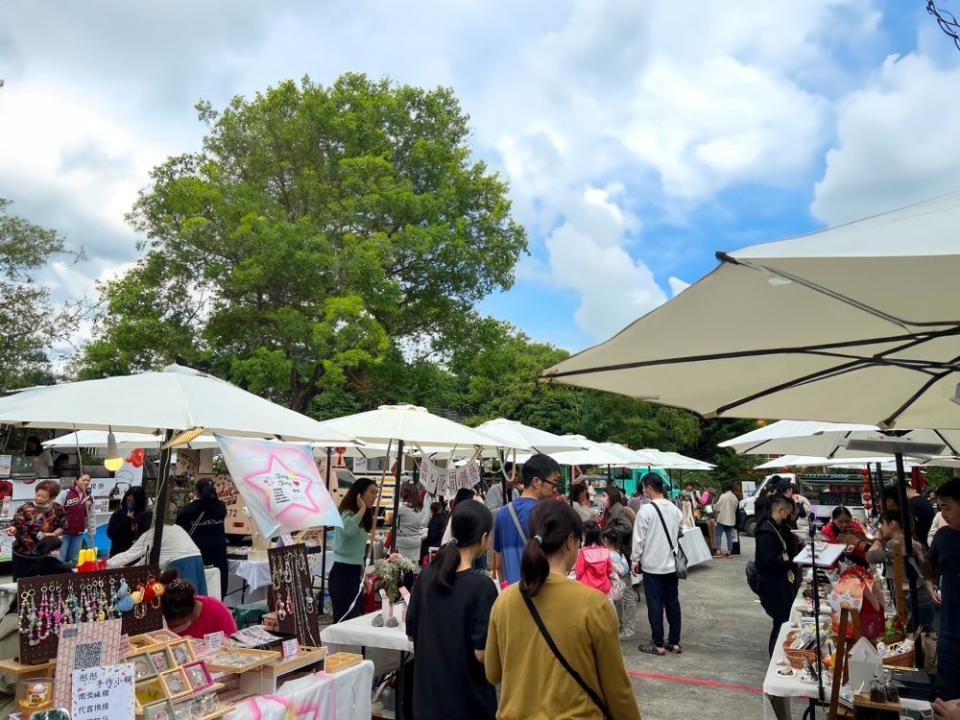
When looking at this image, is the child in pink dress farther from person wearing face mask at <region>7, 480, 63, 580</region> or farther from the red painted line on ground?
person wearing face mask at <region>7, 480, 63, 580</region>

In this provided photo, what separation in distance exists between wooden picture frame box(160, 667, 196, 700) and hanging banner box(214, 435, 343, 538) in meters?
0.73

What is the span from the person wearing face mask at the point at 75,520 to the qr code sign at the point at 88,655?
26.2 ft

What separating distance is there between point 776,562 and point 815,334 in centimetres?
426

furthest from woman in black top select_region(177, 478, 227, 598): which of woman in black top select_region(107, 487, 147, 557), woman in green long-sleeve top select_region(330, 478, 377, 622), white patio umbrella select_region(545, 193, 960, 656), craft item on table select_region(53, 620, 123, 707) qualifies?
white patio umbrella select_region(545, 193, 960, 656)

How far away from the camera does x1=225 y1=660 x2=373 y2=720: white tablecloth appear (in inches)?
126

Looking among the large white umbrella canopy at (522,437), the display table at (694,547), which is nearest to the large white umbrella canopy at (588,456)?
the display table at (694,547)

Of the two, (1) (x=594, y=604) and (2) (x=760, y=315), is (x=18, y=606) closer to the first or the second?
(1) (x=594, y=604)

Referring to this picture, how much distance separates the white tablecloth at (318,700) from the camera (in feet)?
10.5

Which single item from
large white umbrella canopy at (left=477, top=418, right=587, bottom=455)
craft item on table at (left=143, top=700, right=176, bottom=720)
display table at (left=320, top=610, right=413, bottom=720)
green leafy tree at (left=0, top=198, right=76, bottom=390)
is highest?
green leafy tree at (left=0, top=198, right=76, bottom=390)

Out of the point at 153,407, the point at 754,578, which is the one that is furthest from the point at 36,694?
the point at 754,578

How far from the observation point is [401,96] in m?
19.3

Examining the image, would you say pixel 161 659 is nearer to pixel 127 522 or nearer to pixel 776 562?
pixel 776 562

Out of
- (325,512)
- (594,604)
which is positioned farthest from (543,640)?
(325,512)

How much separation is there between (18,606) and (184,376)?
174 centimetres
